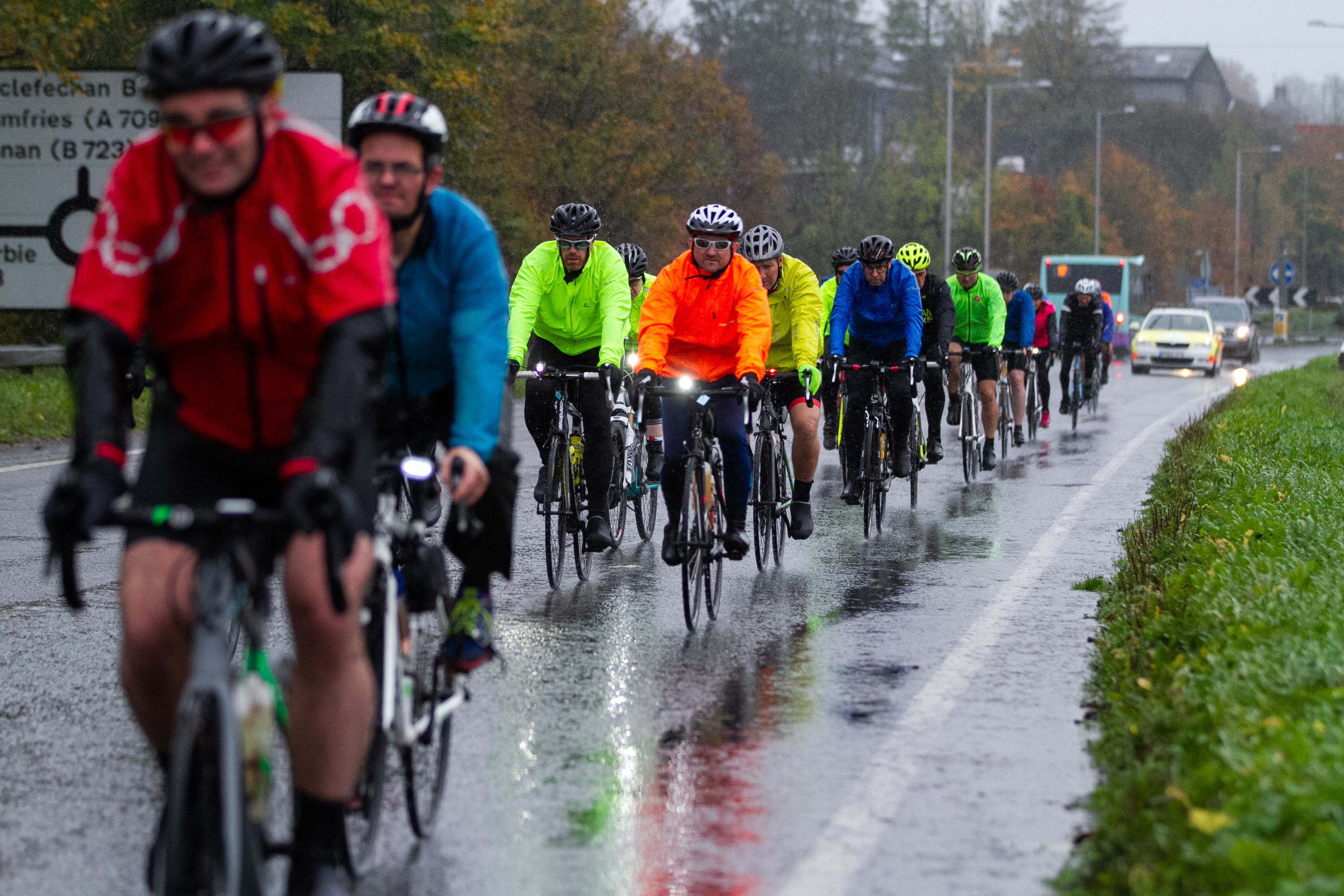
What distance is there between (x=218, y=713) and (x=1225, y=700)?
2.89m

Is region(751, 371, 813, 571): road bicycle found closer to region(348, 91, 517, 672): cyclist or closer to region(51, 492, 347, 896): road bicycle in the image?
region(348, 91, 517, 672): cyclist

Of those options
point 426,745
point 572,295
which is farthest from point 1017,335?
point 426,745

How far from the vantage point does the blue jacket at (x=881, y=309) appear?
38.6 ft

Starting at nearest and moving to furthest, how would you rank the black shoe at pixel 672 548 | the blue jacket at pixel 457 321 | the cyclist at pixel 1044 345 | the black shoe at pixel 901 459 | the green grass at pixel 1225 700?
1. the green grass at pixel 1225 700
2. the blue jacket at pixel 457 321
3. the black shoe at pixel 672 548
4. the black shoe at pixel 901 459
5. the cyclist at pixel 1044 345

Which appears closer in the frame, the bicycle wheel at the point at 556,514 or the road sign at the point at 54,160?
the bicycle wheel at the point at 556,514

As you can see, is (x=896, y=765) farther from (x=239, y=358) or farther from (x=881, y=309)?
(x=881, y=309)

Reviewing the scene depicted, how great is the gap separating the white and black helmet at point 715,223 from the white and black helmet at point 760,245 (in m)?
1.52

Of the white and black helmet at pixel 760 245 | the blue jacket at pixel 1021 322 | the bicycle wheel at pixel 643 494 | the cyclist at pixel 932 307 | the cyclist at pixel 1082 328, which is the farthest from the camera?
the cyclist at pixel 1082 328

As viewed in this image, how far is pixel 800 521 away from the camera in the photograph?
1007 cm

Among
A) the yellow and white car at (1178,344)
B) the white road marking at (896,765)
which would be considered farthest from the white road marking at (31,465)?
the yellow and white car at (1178,344)

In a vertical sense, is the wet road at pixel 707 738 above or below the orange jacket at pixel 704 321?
below

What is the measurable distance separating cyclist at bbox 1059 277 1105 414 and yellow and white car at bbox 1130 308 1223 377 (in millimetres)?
17214

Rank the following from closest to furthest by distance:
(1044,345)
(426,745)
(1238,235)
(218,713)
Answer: (218,713) < (426,745) < (1044,345) < (1238,235)

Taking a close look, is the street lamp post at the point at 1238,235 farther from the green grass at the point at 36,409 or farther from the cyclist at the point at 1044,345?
the green grass at the point at 36,409
